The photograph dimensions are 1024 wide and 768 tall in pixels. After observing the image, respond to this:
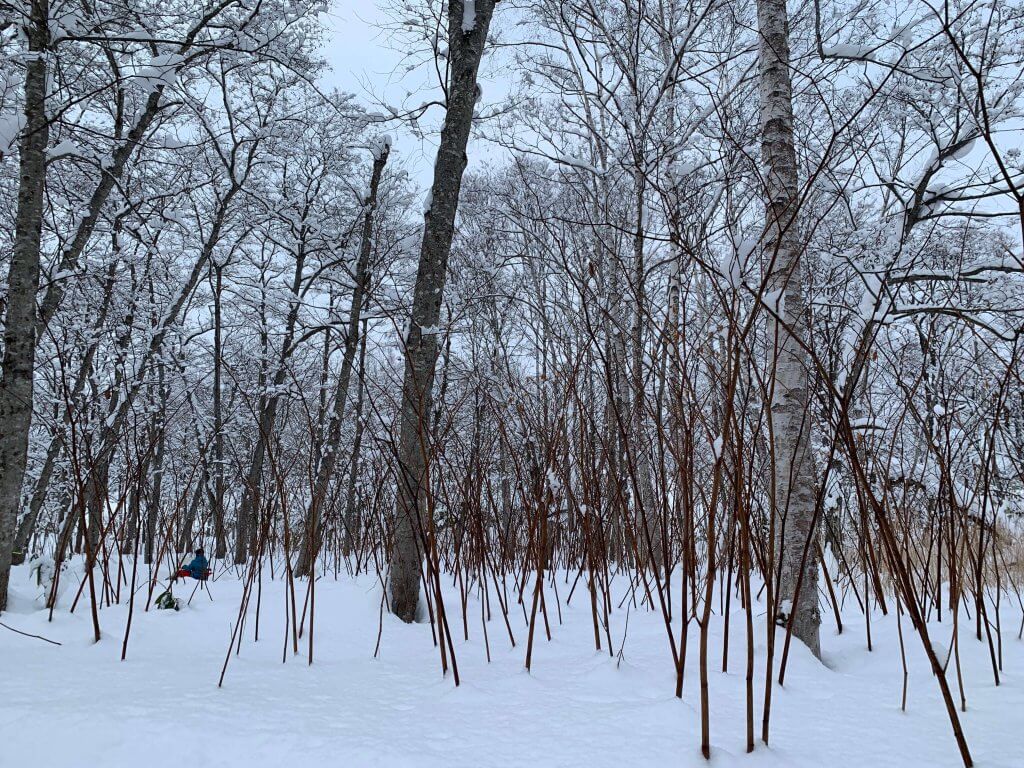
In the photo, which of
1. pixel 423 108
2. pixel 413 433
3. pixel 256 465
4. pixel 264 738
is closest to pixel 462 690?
pixel 264 738

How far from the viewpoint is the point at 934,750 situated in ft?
4.00

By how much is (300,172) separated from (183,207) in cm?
193

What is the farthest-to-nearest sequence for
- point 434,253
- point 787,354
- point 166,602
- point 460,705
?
point 434,253
point 166,602
point 787,354
point 460,705

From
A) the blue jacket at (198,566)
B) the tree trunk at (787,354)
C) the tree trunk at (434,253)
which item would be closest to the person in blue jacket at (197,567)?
the blue jacket at (198,566)

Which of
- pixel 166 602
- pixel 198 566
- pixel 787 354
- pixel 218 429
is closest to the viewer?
pixel 787 354

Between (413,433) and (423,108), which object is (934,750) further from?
(423,108)

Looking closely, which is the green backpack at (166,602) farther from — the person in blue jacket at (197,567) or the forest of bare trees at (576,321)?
the person in blue jacket at (197,567)

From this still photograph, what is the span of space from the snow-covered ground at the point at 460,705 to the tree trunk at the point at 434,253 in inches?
26.7

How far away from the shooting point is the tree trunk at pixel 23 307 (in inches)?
115

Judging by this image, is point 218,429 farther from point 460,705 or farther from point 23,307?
point 460,705

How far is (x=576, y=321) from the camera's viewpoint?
5828 millimetres

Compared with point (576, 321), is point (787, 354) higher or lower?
lower

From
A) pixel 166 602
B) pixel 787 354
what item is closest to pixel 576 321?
pixel 787 354

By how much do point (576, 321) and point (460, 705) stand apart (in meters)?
4.64
